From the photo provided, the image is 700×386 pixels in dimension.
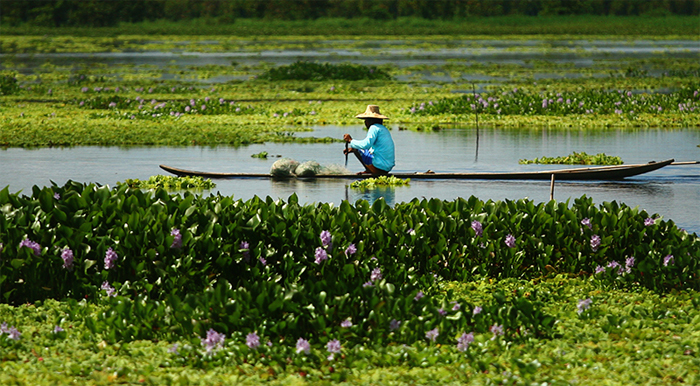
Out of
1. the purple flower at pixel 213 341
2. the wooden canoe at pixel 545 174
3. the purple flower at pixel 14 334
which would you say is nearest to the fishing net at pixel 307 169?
the wooden canoe at pixel 545 174

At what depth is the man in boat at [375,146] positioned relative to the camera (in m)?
13.8

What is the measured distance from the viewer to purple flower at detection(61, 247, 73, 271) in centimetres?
775

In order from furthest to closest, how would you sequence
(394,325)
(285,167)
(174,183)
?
(285,167) < (174,183) < (394,325)

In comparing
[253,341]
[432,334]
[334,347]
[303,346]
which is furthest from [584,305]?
[253,341]

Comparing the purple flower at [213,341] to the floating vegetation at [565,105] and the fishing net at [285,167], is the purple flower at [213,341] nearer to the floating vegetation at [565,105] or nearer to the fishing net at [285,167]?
the fishing net at [285,167]

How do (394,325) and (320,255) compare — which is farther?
(320,255)

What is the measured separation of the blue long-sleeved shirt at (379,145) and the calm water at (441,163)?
0.55m

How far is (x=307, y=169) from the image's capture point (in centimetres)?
1381

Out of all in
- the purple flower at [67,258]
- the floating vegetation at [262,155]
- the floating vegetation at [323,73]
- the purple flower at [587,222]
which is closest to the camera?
the purple flower at [67,258]

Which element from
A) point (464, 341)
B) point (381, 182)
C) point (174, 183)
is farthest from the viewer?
point (381, 182)

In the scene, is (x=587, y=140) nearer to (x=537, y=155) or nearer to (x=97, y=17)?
(x=537, y=155)

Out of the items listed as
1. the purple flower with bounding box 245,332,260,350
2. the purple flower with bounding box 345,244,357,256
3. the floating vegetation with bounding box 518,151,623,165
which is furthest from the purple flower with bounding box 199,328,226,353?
the floating vegetation with bounding box 518,151,623,165

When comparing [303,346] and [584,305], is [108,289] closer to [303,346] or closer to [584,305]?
[303,346]

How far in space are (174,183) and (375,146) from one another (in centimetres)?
287
